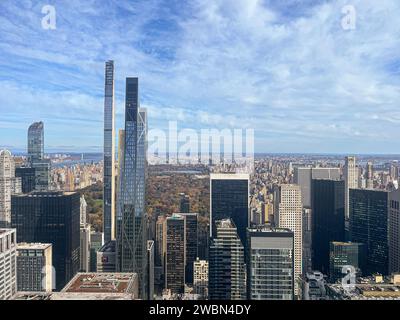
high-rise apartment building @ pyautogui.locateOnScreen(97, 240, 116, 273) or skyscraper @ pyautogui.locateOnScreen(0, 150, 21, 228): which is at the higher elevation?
skyscraper @ pyautogui.locateOnScreen(0, 150, 21, 228)

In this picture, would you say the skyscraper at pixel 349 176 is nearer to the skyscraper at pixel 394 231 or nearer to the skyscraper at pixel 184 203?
the skyscraper at pixel 394 231

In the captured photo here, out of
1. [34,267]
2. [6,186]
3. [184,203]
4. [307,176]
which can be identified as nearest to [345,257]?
[307,176]

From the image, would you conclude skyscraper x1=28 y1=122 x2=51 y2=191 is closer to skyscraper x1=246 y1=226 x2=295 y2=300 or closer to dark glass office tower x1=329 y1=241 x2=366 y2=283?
skyscraper x1=246 y1=226 x2=295 y2=300

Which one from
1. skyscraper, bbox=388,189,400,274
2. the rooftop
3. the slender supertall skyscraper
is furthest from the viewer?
skyscraper, bbox=388,189,400,274

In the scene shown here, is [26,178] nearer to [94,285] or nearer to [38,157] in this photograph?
[38,157]

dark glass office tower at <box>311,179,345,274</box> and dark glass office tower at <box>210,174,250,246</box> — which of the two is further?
dark glass office tower at <box>311,179,345,274</box>

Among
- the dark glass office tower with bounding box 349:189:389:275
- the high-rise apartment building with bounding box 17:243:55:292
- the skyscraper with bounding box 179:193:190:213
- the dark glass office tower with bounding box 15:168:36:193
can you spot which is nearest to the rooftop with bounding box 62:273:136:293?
the high-rise apartment building with bounding box 17:243:55:292
